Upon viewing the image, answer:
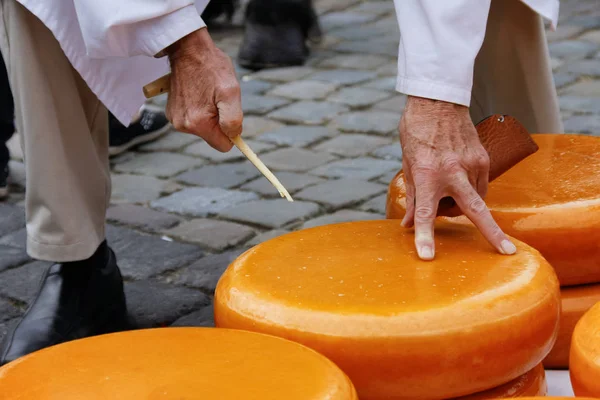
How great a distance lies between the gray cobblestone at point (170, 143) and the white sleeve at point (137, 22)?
2.01m

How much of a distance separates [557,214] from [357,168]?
1763mm

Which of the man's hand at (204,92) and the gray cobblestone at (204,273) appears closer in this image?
the man's hand at (204,92)

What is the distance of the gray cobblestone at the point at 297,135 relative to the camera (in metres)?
3.65

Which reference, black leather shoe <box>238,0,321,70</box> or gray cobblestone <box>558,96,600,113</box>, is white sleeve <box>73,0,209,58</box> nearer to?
gray cobblestone <box>558,96,600,113</box>

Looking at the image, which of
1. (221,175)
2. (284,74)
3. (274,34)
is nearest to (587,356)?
(221,175)

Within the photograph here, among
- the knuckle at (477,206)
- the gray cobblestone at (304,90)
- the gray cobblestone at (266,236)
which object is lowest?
the gray cobblestone at (304,90)

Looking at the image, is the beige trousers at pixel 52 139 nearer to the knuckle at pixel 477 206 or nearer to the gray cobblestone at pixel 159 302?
the gray cobblestone at pixel 159 302

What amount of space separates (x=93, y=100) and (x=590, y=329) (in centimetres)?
124

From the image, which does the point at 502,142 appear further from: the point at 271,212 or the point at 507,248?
the point at 271,212

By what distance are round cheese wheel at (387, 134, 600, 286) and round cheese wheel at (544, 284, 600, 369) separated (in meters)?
0.02

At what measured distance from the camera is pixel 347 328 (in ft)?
4.19

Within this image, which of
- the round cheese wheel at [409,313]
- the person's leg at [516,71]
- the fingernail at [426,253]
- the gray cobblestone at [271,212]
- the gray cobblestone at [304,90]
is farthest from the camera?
the gray cobblestone at [304,90]

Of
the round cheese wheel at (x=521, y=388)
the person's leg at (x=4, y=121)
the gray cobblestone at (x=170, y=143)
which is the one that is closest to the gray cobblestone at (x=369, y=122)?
the gray cobblestone at (x=170, y=143)

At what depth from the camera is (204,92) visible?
5.44 feet
